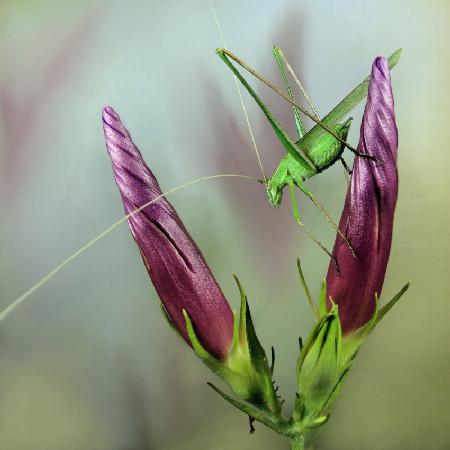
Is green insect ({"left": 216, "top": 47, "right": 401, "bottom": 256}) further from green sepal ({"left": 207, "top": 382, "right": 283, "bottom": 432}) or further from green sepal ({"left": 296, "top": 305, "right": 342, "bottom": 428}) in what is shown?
green sepal ({"left": 207, "top": 382, "right": 283, "bottom": 432})

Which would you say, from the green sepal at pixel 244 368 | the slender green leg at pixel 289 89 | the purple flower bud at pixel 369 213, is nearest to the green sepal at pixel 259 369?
the green sepal at pixel 244 368

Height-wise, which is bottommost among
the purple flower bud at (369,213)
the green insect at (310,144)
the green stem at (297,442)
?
the green stem at (297,442)

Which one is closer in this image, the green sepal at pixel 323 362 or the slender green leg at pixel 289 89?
the green sepal at pixel 323 362

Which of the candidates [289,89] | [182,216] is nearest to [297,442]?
[182,216]

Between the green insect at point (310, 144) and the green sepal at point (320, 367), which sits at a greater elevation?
the green insect at point (310, 144)

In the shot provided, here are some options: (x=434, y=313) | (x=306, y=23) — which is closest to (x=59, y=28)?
(x=306, y=23)

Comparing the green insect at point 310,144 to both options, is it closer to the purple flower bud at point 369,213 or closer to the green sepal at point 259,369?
the purple flower bud at point 369,213

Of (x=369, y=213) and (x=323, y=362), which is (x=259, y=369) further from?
(x=369, y=213)
